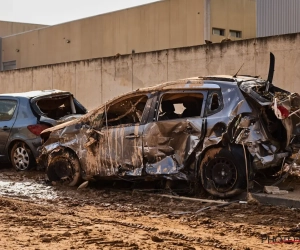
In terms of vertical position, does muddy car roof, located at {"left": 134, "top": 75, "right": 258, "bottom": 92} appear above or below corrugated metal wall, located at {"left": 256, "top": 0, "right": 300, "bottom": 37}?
below

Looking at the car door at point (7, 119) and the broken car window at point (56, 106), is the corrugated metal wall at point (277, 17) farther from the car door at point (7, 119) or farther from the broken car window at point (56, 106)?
the car door at point (7, 119)

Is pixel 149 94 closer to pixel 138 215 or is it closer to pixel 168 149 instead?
pixel 168 149

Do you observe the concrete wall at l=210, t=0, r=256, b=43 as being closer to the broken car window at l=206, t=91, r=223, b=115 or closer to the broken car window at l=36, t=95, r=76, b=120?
the broken car window at l=36, t=95, r=76, b=120

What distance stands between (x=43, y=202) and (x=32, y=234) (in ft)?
7.70

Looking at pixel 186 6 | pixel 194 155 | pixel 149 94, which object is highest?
pixel 186 6

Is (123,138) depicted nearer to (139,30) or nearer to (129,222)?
(129,222)

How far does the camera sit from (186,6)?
29891 millimetres

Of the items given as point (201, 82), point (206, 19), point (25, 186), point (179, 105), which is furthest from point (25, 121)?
point (206, 19)

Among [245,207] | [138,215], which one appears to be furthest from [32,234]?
[245,207]

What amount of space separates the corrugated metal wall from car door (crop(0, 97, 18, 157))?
13.4 meters

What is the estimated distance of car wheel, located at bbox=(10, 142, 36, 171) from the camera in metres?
11.1

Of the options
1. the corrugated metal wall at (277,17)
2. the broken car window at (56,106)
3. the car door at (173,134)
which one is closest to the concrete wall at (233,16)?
the corrugated metal wall at (277,17)

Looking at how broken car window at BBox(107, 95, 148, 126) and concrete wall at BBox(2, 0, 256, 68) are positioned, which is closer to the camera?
→ broken car window at BBox(107, 95, 148, 126)

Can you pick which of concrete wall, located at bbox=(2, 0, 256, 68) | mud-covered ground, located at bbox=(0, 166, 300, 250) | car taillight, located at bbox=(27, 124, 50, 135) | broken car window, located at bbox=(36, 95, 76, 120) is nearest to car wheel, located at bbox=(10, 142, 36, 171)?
car taillight, located at bbox=(27, 124, 50, 135)
